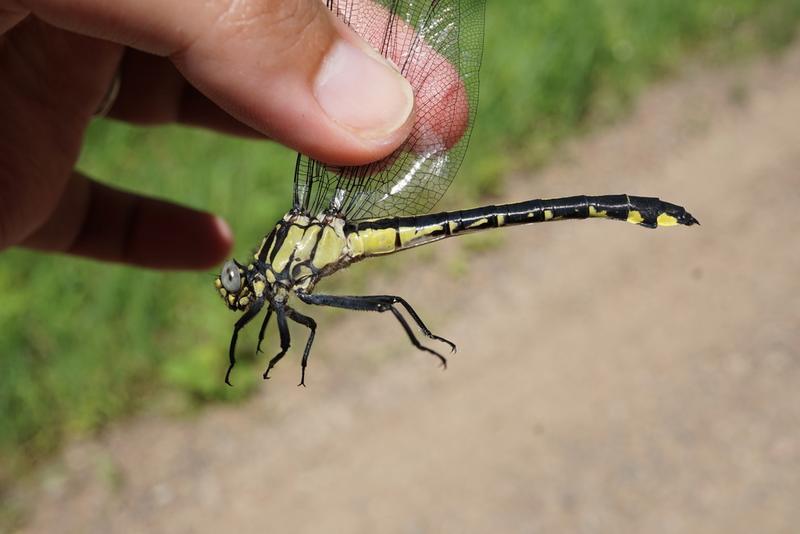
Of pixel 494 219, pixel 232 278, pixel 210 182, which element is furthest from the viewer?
pixel 210 182

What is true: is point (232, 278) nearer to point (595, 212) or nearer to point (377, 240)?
point (377, 240)

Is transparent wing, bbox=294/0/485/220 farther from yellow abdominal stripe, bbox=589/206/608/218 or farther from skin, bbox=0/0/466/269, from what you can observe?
yellow abdominal stripe, bbox=589/206/608/218

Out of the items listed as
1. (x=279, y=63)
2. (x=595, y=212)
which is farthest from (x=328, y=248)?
(x=595, y=212)

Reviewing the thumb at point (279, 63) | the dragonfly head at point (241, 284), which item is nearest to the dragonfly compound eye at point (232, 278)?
the dragonfly head at point (241, 284)

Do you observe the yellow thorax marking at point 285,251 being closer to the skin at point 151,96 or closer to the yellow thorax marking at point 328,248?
the yellow thorax marking at point 328,248

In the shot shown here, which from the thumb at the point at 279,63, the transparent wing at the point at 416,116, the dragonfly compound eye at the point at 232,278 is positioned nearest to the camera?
the thumb at the point at 279,63

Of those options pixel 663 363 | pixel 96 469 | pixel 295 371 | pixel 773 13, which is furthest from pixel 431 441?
pixel 773 13
